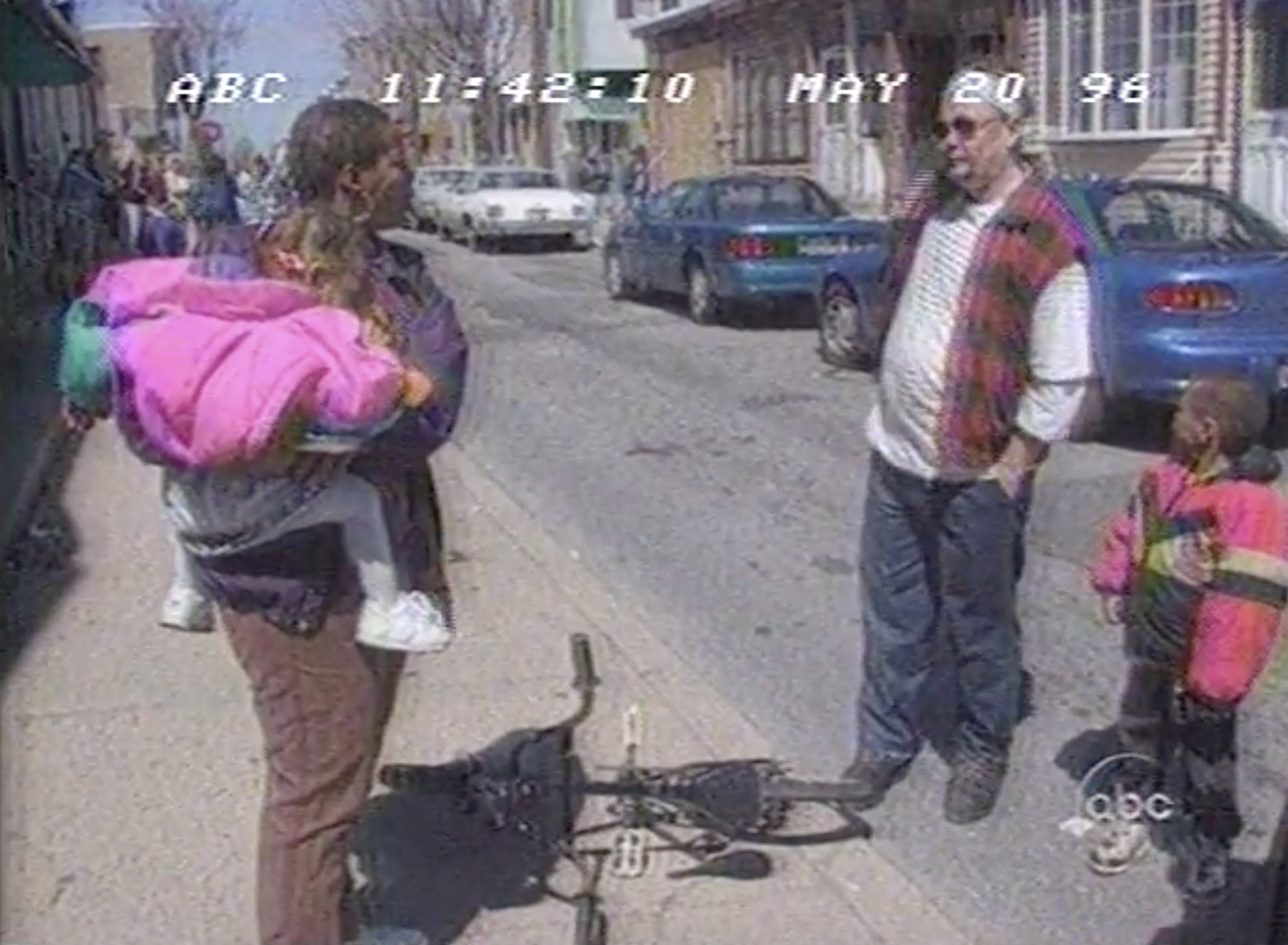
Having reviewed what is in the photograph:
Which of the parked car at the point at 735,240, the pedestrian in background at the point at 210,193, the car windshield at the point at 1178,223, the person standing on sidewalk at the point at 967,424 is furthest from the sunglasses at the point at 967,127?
the pedestrian in background at the point at 210,193

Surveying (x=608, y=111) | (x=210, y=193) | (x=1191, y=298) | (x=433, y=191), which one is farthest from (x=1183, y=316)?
(x=608, y=111)

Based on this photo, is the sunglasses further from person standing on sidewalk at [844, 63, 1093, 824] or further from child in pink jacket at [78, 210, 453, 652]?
child in pink jacket at [78, 210, 453, 652]

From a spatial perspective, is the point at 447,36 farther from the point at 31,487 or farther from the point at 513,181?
Result: the point at 31,487

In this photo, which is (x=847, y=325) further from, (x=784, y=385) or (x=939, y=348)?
(x=939, y=348)

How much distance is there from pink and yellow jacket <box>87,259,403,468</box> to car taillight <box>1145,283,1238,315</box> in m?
7.07

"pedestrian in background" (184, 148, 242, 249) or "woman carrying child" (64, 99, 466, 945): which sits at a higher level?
"pedestrian in background" (184, 148, 242, 249)

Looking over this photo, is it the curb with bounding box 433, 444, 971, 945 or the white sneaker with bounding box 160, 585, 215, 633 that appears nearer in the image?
the white sneaker with bounding box 160, 585, 215, 633

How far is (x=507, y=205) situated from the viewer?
28.8 meters

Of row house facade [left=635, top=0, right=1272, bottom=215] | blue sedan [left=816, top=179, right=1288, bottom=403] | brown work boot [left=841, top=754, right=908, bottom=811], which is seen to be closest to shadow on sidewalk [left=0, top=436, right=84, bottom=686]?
brown work boot [left=841, top=754, right=908, bottom=811]

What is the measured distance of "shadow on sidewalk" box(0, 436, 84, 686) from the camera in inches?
234

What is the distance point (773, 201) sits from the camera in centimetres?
1664

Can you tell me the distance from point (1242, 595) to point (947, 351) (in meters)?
0.83

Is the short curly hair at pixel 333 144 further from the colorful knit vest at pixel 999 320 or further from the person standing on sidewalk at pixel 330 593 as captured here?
the colorful knit vest at pixel 999 320

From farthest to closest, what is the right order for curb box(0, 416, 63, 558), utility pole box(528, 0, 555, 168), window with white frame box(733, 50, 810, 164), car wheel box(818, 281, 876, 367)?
utility pole box(528, 0, 555, 168)
window with white frame box(733, 50, 810, 164)
car wheel box(818, 281, 876, 367)
curb box(0, 416, 63, 558)
